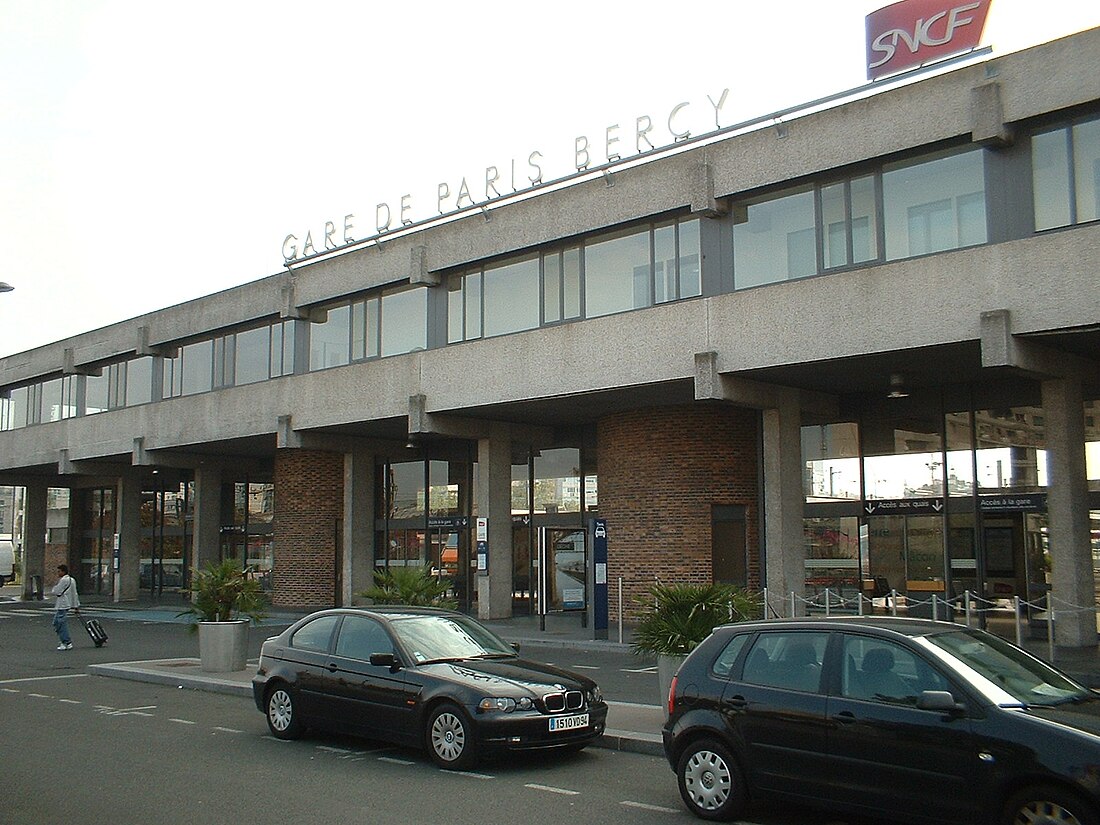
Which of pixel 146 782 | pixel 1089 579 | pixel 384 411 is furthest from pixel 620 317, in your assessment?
pixel 146 782

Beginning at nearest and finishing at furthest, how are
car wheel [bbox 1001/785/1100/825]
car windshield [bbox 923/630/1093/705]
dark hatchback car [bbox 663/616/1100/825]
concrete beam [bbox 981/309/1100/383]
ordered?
car wheel [bbox 1001/785/1100/825] < dark hatchback car [bbox 663/616/1100/825] < car windshield [bbox 923/630/1093/705] < concrete beam [bbox 981/309/1100/383]

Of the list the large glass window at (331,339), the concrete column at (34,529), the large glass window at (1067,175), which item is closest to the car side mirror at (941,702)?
the large glass window at (1067,175)

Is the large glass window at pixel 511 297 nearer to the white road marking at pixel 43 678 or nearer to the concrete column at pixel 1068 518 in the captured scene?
the concrete column at pixel 1068 518

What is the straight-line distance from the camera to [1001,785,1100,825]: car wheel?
20.6 feet

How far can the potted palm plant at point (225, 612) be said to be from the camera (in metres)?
17.5

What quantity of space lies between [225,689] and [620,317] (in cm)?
1082

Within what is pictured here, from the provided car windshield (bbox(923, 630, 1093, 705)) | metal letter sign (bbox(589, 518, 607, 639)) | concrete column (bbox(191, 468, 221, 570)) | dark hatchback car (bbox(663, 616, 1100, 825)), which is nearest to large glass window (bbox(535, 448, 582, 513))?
metal letter sign (bbox(589, 518, 607, 639))

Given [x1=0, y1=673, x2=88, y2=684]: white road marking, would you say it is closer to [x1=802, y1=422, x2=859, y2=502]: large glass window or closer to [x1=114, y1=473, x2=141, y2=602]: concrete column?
[x1=802, y1=422, x2=859, y2=502]: large glass window

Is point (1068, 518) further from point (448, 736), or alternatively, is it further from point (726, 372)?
point (448, 736)

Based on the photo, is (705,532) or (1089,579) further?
(705,532)

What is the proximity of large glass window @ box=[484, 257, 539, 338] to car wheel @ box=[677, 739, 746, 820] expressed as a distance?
17077mm

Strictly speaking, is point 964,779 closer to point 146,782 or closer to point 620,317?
point 146,782

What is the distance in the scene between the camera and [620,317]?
74.5ft

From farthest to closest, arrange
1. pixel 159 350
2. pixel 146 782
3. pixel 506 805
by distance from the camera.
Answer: pixel 159 350 < pixel 146 782 < pixel 506 805
